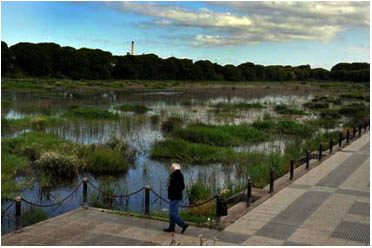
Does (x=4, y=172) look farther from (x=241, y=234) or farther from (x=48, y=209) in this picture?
(x=241, y=234)

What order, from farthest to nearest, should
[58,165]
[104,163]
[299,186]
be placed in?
[104,163] → [58,165] → [299,186]

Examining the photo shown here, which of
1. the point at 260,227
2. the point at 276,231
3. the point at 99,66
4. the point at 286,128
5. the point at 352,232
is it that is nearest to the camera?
the point at 276,231

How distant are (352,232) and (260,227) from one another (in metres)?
1.79

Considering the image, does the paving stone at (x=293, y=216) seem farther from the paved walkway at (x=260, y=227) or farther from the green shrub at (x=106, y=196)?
the green shrub at (x=106, y=196)

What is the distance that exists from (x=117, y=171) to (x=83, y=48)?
9598cm

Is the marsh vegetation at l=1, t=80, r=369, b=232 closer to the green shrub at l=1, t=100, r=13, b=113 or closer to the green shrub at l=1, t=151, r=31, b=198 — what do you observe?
the green shrub at l=1, t=151, r=31, b=198

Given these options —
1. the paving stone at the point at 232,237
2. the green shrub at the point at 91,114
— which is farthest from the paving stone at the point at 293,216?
the green shrub at the point at 91,114

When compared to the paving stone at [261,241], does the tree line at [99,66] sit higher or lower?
higher

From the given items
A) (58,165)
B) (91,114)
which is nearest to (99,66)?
(91,114)

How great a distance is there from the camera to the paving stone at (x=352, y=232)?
8883 mm

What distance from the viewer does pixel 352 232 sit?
30.3 feet

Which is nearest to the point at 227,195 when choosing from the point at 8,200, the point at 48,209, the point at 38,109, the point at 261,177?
the point at 261,177

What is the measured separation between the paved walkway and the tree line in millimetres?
80171

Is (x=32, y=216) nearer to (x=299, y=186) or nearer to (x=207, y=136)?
(x=299, y=186)
